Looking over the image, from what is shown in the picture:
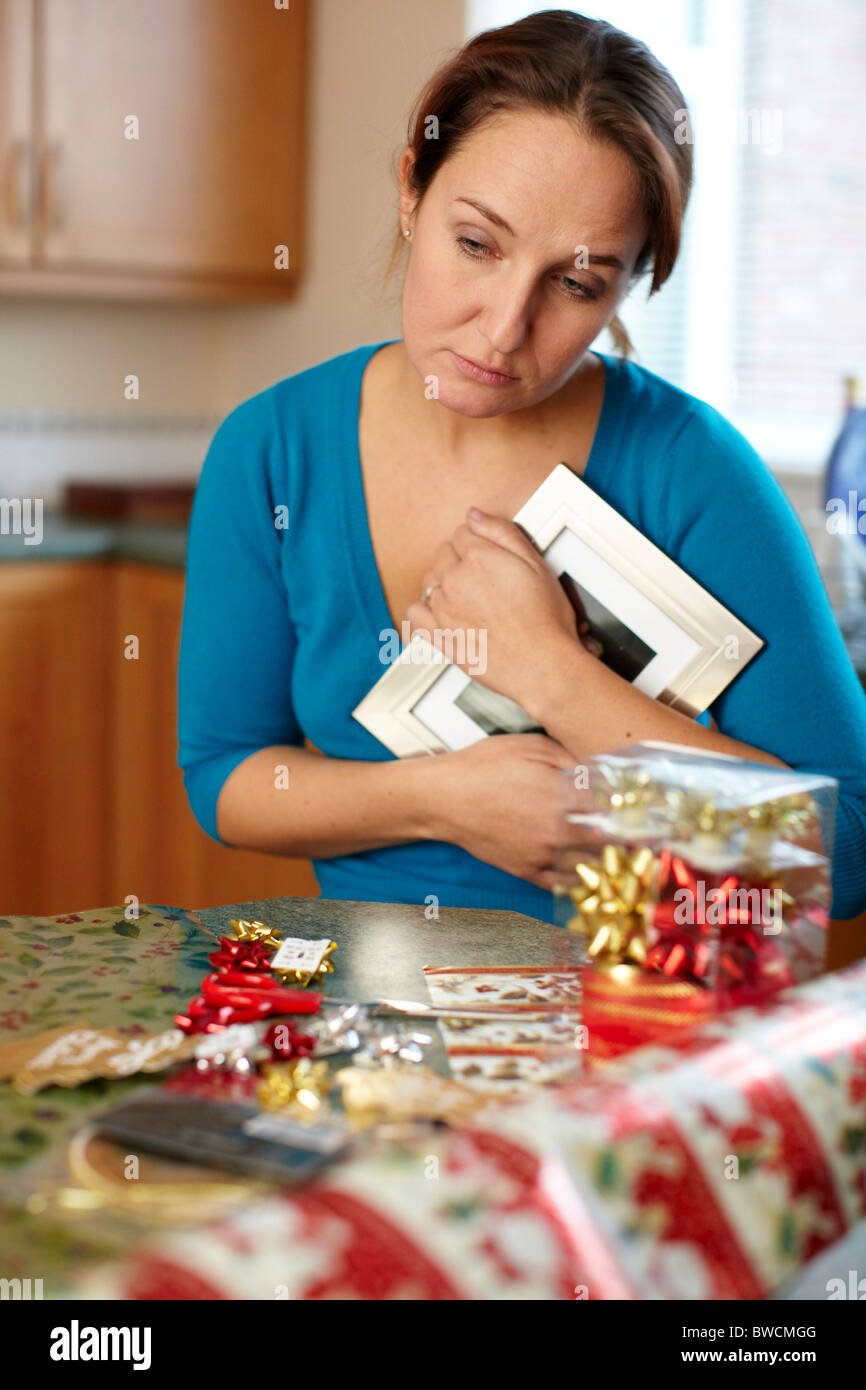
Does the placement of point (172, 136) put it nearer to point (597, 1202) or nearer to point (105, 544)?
point (105, 544)

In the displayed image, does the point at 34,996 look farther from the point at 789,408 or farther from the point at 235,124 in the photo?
the point at 235,124

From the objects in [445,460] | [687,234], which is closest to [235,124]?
[687,234]

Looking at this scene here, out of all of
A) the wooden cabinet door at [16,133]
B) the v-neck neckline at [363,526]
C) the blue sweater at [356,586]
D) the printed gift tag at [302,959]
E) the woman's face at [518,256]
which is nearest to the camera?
the printed gift tag at [302,959]

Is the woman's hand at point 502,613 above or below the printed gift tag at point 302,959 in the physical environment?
above

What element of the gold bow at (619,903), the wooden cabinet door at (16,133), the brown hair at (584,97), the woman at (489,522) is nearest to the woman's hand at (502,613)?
the woman at (489,522)

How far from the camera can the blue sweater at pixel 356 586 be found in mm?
1125

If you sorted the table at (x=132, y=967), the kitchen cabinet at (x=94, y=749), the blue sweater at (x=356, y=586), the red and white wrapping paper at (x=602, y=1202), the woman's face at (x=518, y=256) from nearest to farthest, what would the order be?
the red and white wrapping paper at (x=602, y=1202) → the table at (x=132, y=967) → the woman's face at (x=518, y=256) → the blue sweater at (x=356, y=586) → the kitchen cabinet at (x=94, y=749)

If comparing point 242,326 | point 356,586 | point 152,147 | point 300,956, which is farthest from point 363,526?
point 242,326

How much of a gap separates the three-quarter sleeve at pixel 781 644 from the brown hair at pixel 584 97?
194 millimetres

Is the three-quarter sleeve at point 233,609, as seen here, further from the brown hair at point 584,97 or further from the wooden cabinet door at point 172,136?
the wooden cabinet door at point 172,136

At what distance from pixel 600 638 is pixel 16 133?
1.79 metres

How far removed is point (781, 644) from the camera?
1112mm

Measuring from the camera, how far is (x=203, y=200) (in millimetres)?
2656
